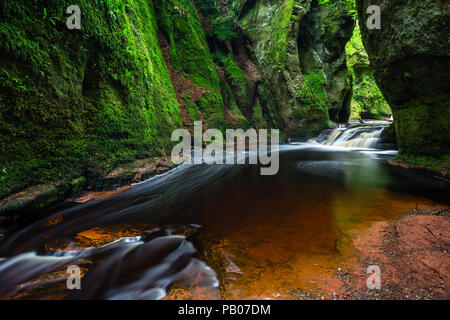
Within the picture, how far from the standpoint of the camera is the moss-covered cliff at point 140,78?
110 inches

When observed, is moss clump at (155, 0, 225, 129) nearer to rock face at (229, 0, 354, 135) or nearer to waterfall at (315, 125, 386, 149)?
rock face at (229, 0, 354, 135)

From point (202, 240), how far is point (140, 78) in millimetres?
5496

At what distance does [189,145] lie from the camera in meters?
8.70

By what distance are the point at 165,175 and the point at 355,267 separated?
5016 mm

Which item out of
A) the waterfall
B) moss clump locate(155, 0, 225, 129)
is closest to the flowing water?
the waterfall

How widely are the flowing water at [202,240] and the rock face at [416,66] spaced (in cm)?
147

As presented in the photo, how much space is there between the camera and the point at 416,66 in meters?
4.51

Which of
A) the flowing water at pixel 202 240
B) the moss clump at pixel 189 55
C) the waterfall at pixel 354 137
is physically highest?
the moss clump at pixel 189 55

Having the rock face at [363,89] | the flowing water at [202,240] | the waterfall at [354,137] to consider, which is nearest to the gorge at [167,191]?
the flowing water at [202,240]

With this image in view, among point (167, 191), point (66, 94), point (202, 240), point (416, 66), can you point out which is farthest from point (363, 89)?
point (66, 94)

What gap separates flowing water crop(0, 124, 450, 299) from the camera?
156cm

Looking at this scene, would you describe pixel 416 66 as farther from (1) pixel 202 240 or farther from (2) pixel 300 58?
(2) pixel 300 58

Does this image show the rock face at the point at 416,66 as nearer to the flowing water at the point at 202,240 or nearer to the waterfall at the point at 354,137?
the flowing water at the point at 202,240
